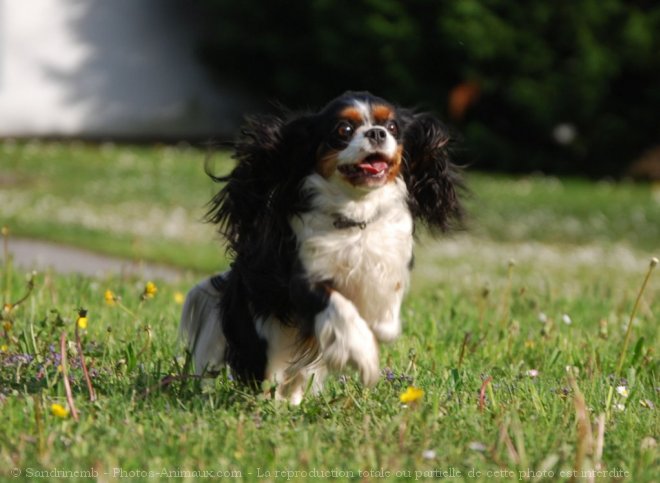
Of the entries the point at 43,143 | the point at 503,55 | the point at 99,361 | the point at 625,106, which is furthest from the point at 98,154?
the point at 99,361

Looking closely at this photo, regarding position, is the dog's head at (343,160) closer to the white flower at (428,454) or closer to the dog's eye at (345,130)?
the dog's eye at (345,130)

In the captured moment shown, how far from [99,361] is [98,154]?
16383 millimetres

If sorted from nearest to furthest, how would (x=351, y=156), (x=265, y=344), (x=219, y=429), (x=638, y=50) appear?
1. (x=219, y=429)
2. (x=351, y=156)
3. (x=265, y=344)
4. (x=638, y=50)

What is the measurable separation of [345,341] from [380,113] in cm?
87

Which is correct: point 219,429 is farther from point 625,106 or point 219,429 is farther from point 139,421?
point 625,106

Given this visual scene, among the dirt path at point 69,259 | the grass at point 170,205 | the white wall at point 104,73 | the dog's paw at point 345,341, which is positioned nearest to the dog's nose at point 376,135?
the dog's paw at point 345,341

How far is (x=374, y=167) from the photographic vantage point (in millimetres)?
4227

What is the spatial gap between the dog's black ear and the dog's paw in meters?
0.74

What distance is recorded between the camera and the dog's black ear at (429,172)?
4684 mm

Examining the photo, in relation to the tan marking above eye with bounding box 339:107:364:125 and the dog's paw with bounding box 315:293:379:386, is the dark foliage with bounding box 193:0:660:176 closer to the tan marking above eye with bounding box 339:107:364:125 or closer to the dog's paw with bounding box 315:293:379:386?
the tan marking above eye with bounding box 339:107:364:125

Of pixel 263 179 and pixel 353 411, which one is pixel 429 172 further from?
pixel 353 411

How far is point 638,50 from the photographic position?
20.4 metres

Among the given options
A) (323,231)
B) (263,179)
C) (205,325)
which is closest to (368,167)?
(323,231)

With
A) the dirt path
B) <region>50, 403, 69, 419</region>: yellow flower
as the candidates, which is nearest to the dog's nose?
<region>50, 403, 69, 419</region>: yellow flower
